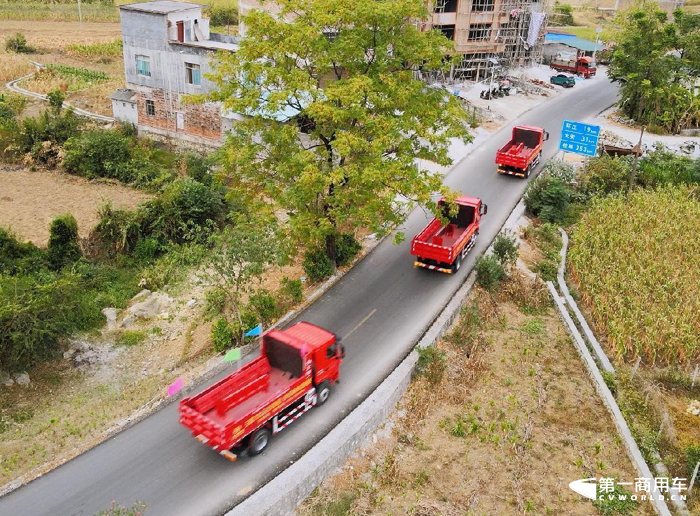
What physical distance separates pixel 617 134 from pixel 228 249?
3587cm

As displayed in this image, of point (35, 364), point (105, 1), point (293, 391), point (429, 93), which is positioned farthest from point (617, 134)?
point (105, 1)

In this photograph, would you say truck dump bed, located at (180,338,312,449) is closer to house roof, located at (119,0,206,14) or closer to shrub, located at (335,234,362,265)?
shrub, located at (335,234,362,265)

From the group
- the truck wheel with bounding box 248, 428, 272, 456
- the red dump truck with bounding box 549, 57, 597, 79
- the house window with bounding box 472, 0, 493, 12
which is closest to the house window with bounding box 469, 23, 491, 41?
the house window with bounding box 472, 0, 493, 12

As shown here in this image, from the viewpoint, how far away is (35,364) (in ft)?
77.8

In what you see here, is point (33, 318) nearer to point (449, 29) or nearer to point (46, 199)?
point (46, 199)

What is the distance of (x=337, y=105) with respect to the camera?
24672 mm

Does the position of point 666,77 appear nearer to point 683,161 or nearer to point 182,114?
point 683,161

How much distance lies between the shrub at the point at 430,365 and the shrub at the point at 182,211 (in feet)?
46.5

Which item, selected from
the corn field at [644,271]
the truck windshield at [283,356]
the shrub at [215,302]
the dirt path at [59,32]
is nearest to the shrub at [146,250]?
the shrub at [215,302]

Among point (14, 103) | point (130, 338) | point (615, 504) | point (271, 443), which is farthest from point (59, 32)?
point (615, 504)

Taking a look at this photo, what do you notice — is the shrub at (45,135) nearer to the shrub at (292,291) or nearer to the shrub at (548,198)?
the shrub at (292,291)

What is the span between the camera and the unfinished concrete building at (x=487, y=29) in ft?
186

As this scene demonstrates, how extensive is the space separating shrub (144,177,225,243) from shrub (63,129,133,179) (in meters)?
7.48

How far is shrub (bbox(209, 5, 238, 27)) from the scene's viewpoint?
269 feet
